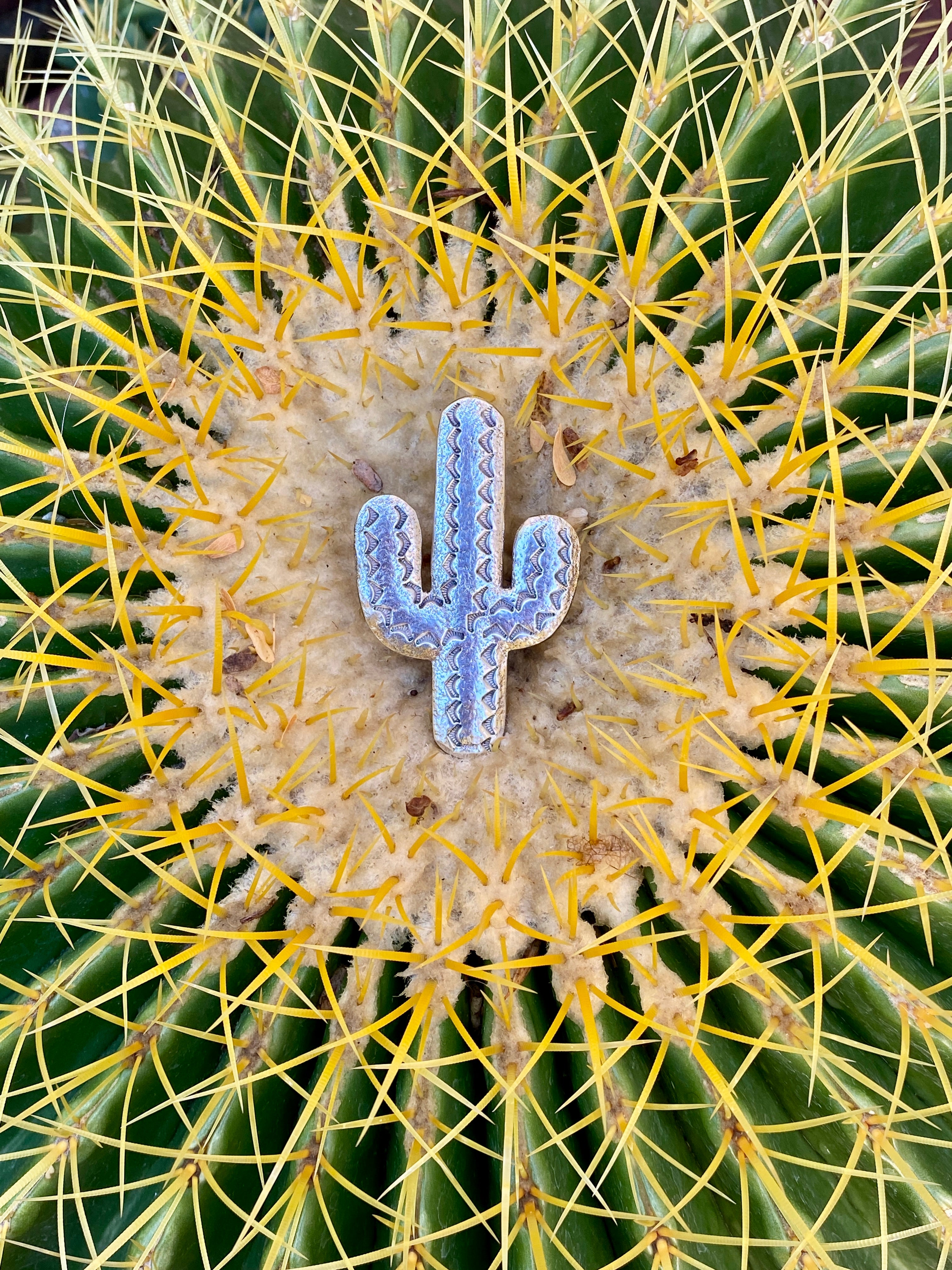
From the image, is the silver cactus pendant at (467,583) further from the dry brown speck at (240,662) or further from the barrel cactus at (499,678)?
the dry brown speck at (240,662)

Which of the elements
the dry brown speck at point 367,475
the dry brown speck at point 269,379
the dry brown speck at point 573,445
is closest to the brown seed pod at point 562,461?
the dry brown speck at point 573,445

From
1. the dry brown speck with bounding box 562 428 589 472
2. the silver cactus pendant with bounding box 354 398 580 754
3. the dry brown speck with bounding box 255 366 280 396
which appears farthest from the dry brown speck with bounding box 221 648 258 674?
the dry brown speck with bounding box 562 428 589 472

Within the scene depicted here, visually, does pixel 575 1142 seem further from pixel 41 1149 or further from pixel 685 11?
pixel 685 11

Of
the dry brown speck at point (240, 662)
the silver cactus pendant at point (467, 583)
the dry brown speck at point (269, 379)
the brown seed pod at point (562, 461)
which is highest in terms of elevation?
the brown seed pod at point (562, 461)

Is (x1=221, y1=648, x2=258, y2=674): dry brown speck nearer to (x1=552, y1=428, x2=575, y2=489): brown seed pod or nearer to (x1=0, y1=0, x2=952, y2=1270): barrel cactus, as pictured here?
(x1=0, y1=0, x2=952, y2=1270): barrel cactus

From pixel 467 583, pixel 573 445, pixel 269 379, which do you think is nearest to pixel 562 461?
pixel 573 445
